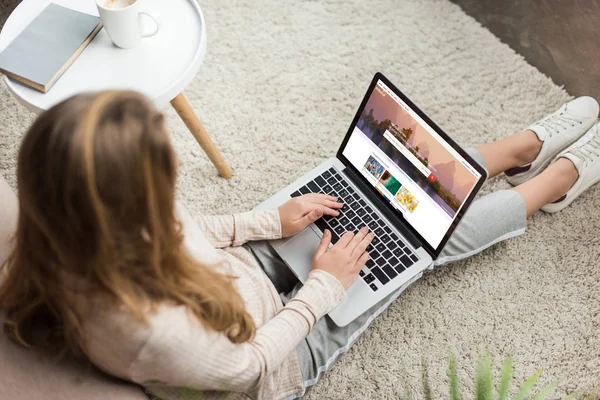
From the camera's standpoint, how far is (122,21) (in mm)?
1168

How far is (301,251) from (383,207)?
0.21 meters

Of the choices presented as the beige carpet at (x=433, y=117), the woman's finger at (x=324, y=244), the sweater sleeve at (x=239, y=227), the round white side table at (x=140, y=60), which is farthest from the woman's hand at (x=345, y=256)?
the round white side table at (x=140, y=60)

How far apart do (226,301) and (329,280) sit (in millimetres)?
311

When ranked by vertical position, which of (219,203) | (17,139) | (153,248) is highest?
(153,248)

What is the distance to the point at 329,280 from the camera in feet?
3.42

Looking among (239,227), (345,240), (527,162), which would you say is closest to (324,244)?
(345,240)

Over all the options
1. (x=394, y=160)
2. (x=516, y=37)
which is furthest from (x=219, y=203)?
(x=516, y=37)

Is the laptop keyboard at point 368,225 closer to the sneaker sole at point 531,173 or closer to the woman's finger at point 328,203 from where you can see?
the woman's finger at point 328,203

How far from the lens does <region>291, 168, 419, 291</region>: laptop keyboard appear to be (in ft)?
3.81

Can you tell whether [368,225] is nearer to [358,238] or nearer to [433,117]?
[358,238]

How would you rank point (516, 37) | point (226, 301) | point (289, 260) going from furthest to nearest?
point (516, 37) → point (289, 260) → point (226, 301)

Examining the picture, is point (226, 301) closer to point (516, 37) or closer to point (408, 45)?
point (408, 45)

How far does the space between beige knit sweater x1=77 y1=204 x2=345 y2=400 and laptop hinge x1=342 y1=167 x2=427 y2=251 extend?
0.22 meters

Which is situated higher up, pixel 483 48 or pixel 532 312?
pixel 483 48
